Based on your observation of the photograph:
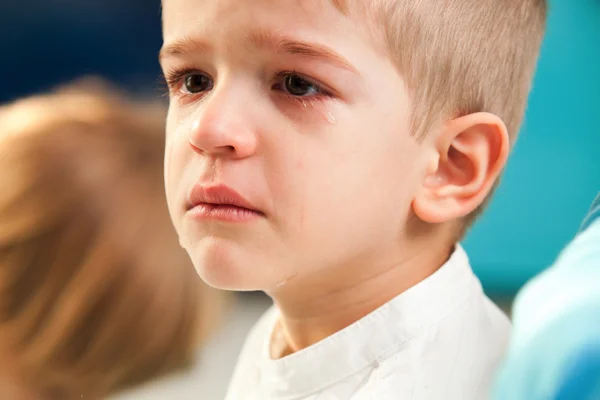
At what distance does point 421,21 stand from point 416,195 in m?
0.10

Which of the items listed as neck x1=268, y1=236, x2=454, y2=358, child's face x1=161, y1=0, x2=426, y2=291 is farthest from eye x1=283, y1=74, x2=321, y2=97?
neck x1=268, y1=236, x2=454, y2=358

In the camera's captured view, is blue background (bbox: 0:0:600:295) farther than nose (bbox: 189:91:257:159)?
Yes

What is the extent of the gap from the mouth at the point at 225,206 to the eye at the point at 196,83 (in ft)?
0.23

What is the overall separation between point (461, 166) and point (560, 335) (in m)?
0.21

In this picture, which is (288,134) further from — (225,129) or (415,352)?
(415,352)

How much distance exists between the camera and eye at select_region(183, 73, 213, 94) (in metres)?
0.43

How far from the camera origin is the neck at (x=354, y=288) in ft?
1.48

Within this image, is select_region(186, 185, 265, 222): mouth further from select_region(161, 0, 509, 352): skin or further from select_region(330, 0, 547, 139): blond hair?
select_region(330, 0, 547, 139): blond hair

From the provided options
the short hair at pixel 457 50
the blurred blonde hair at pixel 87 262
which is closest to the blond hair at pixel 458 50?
the short hair at pixel 457 50

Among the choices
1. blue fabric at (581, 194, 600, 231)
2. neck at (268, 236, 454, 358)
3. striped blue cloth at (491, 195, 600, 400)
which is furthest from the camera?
neck at (268, 236, 454, 358)

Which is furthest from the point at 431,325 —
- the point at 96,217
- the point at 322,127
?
the point at 96,217

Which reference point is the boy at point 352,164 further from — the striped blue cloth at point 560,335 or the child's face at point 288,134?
the striped blue cloth at point 560,335

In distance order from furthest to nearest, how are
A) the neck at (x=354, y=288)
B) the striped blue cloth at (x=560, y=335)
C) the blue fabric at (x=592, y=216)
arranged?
the neck at (x=354, y=288)
the blue fabric at (x=592, y=216)
the striped blue cloth at (x=560, y=335)

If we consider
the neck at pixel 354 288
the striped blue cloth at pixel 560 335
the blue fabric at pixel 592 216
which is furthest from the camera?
the neck at pixel 354 288
